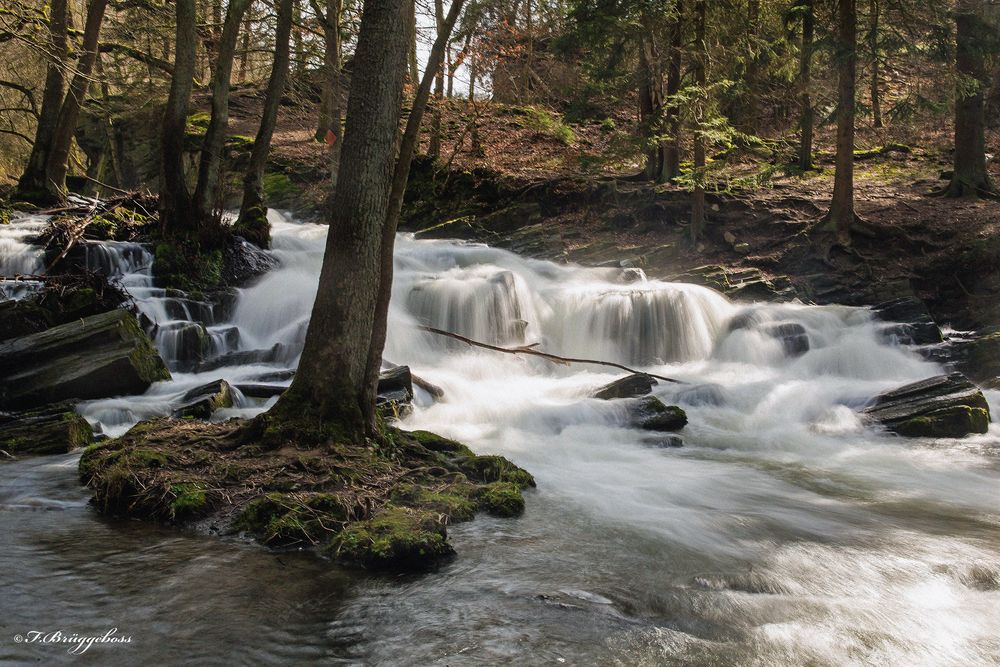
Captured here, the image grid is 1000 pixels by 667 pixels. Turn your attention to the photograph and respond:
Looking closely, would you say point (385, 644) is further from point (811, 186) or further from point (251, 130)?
point (251, 130)

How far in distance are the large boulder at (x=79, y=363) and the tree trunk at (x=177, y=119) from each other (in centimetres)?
429

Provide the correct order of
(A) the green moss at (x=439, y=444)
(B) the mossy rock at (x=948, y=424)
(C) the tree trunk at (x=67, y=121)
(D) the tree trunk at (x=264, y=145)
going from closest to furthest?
(A) the green moss at (x=439, y=444) → (B) the mossy rock at (x=948, y=424) → (D) the tree trunk at (x=264, y=145) → (C) the tree trunk at (x=67, y=121)

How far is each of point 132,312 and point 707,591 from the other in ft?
30.7

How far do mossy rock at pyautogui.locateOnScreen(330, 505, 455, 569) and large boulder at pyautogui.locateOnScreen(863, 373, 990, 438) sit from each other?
797 cm

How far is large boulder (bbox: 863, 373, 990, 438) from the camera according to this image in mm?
10664

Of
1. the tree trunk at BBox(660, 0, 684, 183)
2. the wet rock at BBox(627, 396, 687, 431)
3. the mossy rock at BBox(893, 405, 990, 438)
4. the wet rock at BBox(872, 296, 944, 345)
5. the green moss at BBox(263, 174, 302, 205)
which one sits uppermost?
the tree trunk at BBox(660, 0, 684, 183)

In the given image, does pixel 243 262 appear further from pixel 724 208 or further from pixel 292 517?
pixel 724 208

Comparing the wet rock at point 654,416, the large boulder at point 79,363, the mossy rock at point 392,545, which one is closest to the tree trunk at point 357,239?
the mossy rock at point 392,545

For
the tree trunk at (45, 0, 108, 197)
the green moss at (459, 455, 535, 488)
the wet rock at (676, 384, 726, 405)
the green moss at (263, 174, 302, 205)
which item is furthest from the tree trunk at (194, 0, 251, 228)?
Answer: the green moss at (459, 455, 535, 488)

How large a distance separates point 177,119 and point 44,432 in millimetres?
7425

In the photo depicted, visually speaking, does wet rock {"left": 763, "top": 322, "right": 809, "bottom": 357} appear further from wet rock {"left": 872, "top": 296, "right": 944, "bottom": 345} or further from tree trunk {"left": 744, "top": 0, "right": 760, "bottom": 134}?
tree trunk {"left": 744, "top": 0, "right": 760, "bottom": 134}

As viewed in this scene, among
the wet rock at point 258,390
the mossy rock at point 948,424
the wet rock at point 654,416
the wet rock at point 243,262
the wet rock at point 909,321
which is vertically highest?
the wet rock at point 243,262

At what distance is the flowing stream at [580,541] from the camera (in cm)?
418

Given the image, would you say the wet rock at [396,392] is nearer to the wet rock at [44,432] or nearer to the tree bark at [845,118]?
the wet rock at [44,432]
